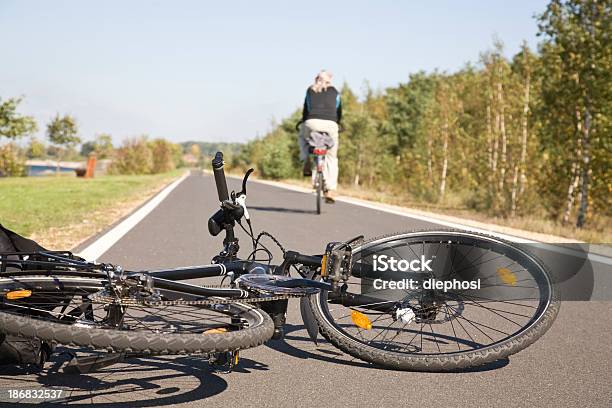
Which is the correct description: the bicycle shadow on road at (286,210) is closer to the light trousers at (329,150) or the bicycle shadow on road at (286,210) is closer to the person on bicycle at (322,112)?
the light trousers at (329,150)

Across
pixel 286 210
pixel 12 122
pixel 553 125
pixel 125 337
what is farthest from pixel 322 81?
pixel 12 122

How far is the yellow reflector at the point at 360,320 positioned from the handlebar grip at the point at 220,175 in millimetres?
890

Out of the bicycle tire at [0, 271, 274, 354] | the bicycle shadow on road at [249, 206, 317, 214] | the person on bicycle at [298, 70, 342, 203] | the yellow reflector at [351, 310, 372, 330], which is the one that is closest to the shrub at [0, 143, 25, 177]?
the bicycle shadow on road at [249, 206, 317, 214]

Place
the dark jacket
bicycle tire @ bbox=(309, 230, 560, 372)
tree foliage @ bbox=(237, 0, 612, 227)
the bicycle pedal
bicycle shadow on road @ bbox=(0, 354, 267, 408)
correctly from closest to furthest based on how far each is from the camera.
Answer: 1. bicycle shadow on road @ bbox=(0, 354, 267, 408)
2. the bicycle pedal
3. bicycle tire @ bbox=(309, 230, 560, 372)
4. the dark jacket
5. tree foliage @ bbox=(237, 0, 612, 227)

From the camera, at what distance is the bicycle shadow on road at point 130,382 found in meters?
3.01

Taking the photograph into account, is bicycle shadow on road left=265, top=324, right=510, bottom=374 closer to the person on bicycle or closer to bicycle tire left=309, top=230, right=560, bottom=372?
bicycle tire left=309, top=230, right=560, bottom=372

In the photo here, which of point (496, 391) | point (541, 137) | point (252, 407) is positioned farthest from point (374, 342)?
point (541, 137)

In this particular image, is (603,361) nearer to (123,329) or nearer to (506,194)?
(123,329)

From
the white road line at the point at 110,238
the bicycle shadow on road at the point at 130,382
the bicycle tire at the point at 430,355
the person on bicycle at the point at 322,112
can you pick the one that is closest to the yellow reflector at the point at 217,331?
the bicycle shadow on road at the point at 130,382

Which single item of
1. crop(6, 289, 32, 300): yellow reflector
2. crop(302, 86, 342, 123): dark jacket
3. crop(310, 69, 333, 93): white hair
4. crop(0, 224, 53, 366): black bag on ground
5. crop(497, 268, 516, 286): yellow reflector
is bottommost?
crop(0, 224, 53, 366): black bag on ground

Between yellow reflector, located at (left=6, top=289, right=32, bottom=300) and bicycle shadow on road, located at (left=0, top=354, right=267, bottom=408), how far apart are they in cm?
36

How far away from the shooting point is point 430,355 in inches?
138

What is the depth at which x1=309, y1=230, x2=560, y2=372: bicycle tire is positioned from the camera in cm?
348

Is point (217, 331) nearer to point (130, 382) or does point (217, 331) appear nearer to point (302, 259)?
point (130, 382)
